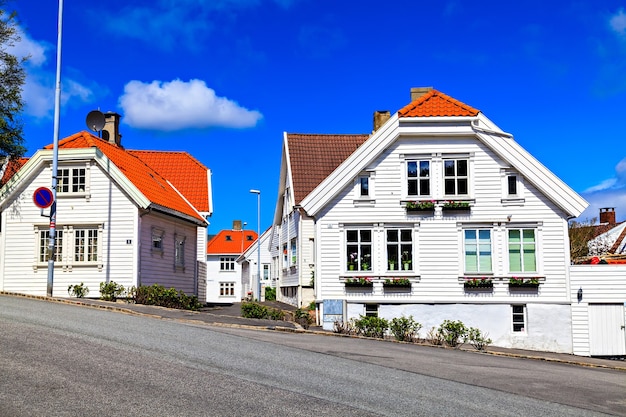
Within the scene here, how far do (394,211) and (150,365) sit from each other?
1774 cm

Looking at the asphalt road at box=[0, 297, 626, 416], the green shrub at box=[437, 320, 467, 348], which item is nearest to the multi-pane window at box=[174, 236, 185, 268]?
the green shrub at box=[437, 320, 467, 348]

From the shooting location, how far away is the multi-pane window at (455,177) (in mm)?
28281

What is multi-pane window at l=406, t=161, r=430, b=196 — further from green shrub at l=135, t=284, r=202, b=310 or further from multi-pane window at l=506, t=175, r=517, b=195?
green shrub at l=135, t=284, r=202, b=310

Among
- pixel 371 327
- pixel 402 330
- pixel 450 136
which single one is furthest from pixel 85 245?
pixel 450 136

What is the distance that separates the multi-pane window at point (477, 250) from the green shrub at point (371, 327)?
18.2 feet

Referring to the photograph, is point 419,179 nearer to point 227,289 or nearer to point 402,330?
point 402,330

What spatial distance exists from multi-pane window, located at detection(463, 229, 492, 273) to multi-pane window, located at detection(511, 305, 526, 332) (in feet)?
6.24

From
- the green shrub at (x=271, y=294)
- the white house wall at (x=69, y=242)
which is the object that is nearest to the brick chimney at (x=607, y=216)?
the green shrub at (x=271, y=294)

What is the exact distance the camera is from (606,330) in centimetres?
2730

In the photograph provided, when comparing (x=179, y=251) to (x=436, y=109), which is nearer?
(x=436, y=109)

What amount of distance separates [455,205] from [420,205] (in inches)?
55.2

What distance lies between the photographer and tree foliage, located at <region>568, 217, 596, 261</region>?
46.5 m

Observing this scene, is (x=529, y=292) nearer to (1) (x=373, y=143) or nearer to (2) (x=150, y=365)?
(1) (x=373, y=143)

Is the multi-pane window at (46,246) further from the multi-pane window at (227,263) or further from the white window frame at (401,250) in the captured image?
the multi-pane window at (227,263)
